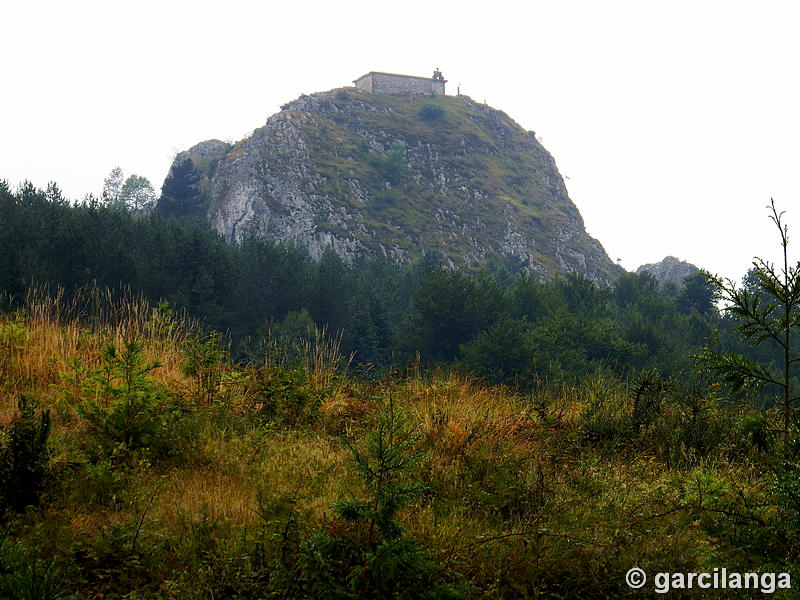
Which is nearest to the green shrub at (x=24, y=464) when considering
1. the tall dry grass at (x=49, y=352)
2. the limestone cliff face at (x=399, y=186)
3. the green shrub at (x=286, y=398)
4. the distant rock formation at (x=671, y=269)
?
the tall dry grass at (x=49, y=352)

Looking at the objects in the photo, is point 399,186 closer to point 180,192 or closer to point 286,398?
point 180,192

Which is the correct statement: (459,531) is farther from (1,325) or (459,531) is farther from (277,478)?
(1,325)

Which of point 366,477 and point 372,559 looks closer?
point 372,559

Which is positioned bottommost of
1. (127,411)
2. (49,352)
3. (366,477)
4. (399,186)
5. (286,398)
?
(286,398)

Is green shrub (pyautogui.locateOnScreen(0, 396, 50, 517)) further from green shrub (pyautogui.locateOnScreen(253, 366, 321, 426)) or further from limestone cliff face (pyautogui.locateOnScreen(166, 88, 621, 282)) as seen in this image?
limestone cliff face (pyautogui.locateOnScreen(166, 88, 621, 282))

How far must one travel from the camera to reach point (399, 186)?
Result: 281 feet

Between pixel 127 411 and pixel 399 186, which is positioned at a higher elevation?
pixel 399 186

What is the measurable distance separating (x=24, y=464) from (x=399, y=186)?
276ft

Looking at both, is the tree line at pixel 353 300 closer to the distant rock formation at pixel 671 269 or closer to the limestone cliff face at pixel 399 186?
the limestone cliff face at pixel 399 186

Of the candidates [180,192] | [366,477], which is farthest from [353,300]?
[180,192]

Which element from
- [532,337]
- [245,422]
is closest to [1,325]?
[245,422]

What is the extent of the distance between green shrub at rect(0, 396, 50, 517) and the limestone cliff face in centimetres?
6221

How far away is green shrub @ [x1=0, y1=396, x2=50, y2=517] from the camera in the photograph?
3.63 m

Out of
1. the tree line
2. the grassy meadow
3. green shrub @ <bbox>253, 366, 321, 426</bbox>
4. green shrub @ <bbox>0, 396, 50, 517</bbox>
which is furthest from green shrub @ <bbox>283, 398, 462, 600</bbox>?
the tree line
